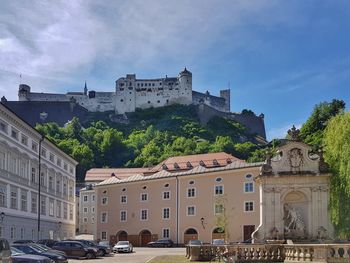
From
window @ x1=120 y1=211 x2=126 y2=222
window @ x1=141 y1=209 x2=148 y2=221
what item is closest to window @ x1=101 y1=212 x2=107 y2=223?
window @ x1=120 y1=211 x2=126 y2=222

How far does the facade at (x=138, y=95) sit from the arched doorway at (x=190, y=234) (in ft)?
378

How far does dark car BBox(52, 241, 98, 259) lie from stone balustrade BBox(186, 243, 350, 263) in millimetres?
9871

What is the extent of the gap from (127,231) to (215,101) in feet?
400

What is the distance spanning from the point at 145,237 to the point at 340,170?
45.2 metres

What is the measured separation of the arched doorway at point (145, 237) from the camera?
2923 inches

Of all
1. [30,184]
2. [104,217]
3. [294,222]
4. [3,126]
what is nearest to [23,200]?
[30,184]

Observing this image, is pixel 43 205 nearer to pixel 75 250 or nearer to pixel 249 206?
pixel 75 250

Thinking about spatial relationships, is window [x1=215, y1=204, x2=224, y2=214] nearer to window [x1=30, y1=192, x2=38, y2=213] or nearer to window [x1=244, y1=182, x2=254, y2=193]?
window [x1=244, y1=182, x2=254, y2=193]

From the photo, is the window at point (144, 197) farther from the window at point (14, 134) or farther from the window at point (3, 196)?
the window at point (3, 196)

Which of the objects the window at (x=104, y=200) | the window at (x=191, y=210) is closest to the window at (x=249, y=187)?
the window at (x=191, y=210)

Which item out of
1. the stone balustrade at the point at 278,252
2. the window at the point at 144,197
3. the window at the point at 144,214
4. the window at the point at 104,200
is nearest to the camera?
the stone balustrade at the point at 278,252

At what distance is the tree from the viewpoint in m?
32.9

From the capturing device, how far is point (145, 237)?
74812 millimetres

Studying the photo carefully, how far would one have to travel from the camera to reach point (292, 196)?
40.2m
